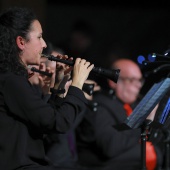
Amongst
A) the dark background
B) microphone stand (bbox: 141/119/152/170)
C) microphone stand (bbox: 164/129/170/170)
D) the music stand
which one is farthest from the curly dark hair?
the dark background

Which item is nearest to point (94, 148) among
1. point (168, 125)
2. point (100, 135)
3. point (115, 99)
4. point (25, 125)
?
point (100, 135)

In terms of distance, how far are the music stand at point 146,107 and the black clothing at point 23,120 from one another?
0.59 m

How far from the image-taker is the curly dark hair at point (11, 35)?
13.1 ft

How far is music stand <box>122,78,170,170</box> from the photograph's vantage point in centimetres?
423

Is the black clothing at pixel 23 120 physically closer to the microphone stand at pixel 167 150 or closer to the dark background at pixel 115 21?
the microphone stand at pixel 167 150

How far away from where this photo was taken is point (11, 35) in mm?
4031

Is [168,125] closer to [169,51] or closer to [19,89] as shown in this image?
[169,51]

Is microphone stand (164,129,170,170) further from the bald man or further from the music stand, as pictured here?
the bald man

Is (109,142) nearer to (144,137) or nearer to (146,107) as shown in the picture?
(144,137)

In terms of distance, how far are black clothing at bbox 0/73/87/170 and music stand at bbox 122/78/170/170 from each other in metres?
0.59

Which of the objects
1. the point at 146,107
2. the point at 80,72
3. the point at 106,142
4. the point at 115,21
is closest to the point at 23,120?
the point at 80,72

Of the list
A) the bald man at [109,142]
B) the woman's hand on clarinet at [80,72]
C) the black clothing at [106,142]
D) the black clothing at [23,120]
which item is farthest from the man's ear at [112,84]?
the black clothing at [23,120]

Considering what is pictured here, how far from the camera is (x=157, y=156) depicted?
5.54m

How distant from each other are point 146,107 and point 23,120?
94 centimetres
